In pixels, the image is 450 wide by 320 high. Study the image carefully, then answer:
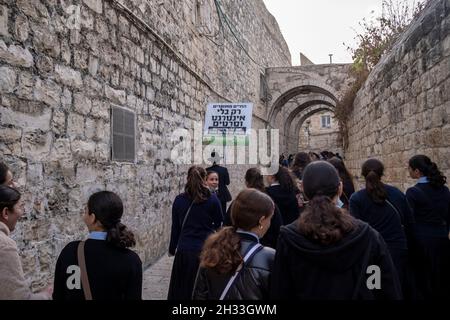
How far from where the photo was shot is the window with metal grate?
458cm

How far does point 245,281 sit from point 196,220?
1724 mm

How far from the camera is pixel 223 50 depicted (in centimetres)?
1100

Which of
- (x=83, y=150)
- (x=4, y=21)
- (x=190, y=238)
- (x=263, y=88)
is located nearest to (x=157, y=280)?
(x=190, y=238)

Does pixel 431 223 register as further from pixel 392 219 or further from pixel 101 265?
pixel 101 265

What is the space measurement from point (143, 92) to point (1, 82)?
269 cm

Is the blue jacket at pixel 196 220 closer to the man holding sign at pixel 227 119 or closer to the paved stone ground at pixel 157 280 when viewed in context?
the paved stone ground at pixel 157 280

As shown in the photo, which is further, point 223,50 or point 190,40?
point 223,50

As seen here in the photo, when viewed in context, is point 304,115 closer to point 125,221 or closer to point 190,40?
point 190,40

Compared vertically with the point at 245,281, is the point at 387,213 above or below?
above

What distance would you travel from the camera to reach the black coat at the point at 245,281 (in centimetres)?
179

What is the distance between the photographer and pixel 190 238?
348cm

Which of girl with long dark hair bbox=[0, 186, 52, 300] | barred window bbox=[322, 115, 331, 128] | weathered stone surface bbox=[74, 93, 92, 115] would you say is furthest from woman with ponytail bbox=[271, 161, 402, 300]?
barred window bbox=[322, 115, 331, 128]

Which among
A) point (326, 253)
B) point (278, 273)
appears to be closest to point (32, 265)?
point (278, 273)

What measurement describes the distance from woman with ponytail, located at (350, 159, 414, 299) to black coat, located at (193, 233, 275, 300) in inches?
58.7
